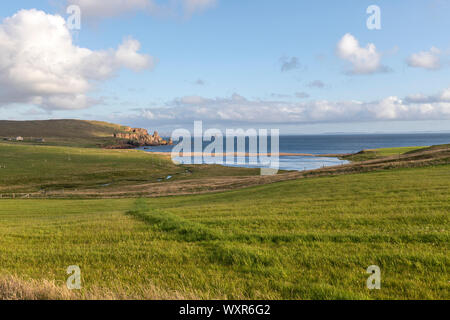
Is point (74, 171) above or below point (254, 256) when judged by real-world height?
below

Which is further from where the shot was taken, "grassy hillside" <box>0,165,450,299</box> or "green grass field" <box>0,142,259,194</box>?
"green grass field" <box>0,142,259,194</box>

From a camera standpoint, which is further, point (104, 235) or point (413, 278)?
point (104, 235)

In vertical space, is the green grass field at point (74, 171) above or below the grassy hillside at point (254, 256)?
below

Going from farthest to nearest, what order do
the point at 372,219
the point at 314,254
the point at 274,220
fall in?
the point at 274,220
the point at 372,219
the point at 314,254

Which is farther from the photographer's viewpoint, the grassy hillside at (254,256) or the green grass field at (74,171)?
the green grass field at (74,171)

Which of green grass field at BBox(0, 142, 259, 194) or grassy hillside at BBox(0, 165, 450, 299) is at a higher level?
grassy hillside at BBox(0, 165, 450, 299)

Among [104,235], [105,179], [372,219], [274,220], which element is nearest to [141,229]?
[104,235]

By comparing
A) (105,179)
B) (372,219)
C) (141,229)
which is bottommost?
(105,179)

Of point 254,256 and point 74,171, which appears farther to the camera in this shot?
point 74,171

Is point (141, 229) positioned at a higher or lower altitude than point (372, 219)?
lower

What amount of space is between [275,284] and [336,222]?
662cm
